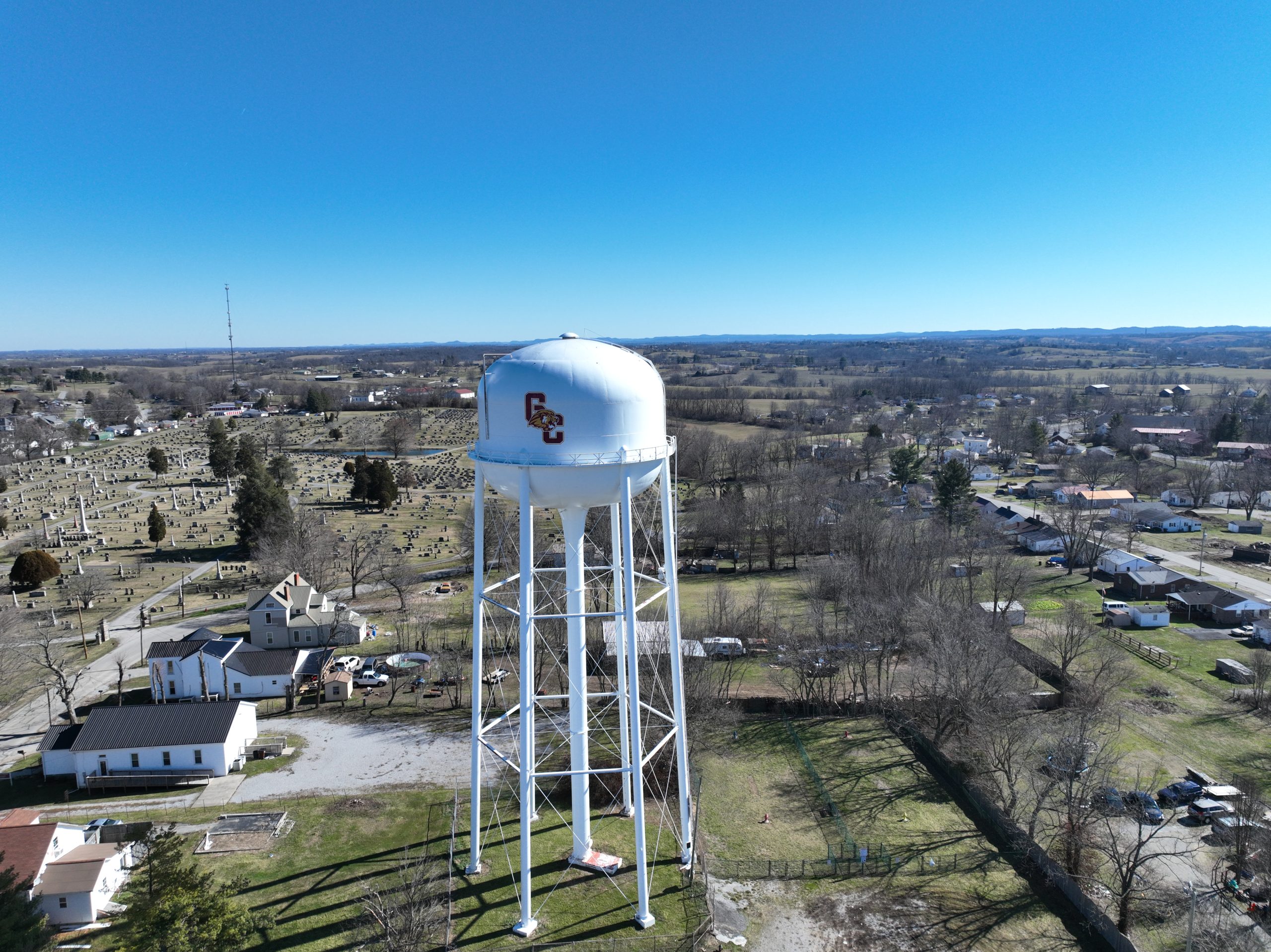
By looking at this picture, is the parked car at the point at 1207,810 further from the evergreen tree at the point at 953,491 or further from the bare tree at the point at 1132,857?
the evergreen tree at the point at 953,491

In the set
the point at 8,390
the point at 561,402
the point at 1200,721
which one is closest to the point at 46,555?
the point at 561,402

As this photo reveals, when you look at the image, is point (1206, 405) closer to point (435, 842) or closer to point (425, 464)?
point (425, 464)

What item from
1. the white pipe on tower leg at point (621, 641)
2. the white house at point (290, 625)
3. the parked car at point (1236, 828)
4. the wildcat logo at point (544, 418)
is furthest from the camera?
the white house at point (290, 625)

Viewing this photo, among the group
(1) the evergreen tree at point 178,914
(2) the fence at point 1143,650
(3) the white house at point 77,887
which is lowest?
(2) the fence at point 1143,650

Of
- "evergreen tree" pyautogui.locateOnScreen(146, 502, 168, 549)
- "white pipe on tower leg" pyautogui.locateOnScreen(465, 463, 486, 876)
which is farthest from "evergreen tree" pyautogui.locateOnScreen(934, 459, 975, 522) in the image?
"evergreen tree" pyautogui.locateOnScreen(146, 502, 168, 549)

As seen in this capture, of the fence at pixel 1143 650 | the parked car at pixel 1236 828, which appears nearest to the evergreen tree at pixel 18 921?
the parked car at pixel 1236 828

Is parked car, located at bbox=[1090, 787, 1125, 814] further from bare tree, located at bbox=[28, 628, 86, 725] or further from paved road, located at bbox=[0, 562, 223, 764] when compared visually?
paved road, located at bbox=[0, 562, 223, 764]
